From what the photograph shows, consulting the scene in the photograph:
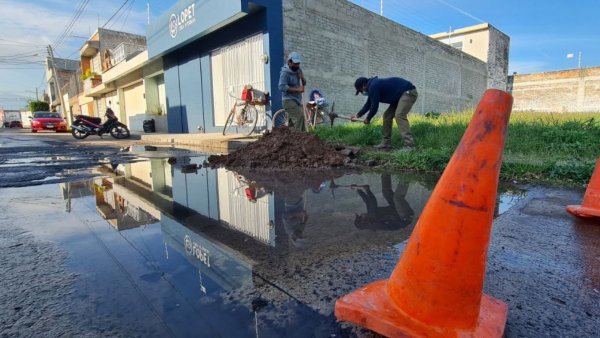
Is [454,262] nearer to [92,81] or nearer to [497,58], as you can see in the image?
[497,58]

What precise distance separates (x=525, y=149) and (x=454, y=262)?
5.08 metres

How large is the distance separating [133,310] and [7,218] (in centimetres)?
221

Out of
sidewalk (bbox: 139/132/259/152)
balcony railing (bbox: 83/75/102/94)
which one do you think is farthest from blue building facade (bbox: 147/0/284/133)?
balcony railing (bbox: 83/75/102/94)

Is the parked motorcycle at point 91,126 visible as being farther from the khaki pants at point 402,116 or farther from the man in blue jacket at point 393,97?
the khaki pants at point 402,116

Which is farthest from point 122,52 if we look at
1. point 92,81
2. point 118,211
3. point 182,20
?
point 118,211

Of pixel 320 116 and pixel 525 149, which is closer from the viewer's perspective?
pixel 525 149

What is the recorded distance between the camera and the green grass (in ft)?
12.4

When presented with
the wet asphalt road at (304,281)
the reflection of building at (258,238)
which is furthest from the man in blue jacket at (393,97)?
the wet asphalt road at (304,281)

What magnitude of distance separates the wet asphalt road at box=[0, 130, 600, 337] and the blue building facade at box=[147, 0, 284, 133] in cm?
862

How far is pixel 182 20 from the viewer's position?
1257 centimetres

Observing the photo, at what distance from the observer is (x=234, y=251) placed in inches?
75.7

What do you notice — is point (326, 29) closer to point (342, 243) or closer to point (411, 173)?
point (411, 173)

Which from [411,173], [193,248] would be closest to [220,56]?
[411,173]

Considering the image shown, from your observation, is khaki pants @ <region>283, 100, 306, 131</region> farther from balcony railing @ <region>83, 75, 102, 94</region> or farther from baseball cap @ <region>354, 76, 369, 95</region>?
balcony railing @ <region>83, 75, 102, 94</region>
